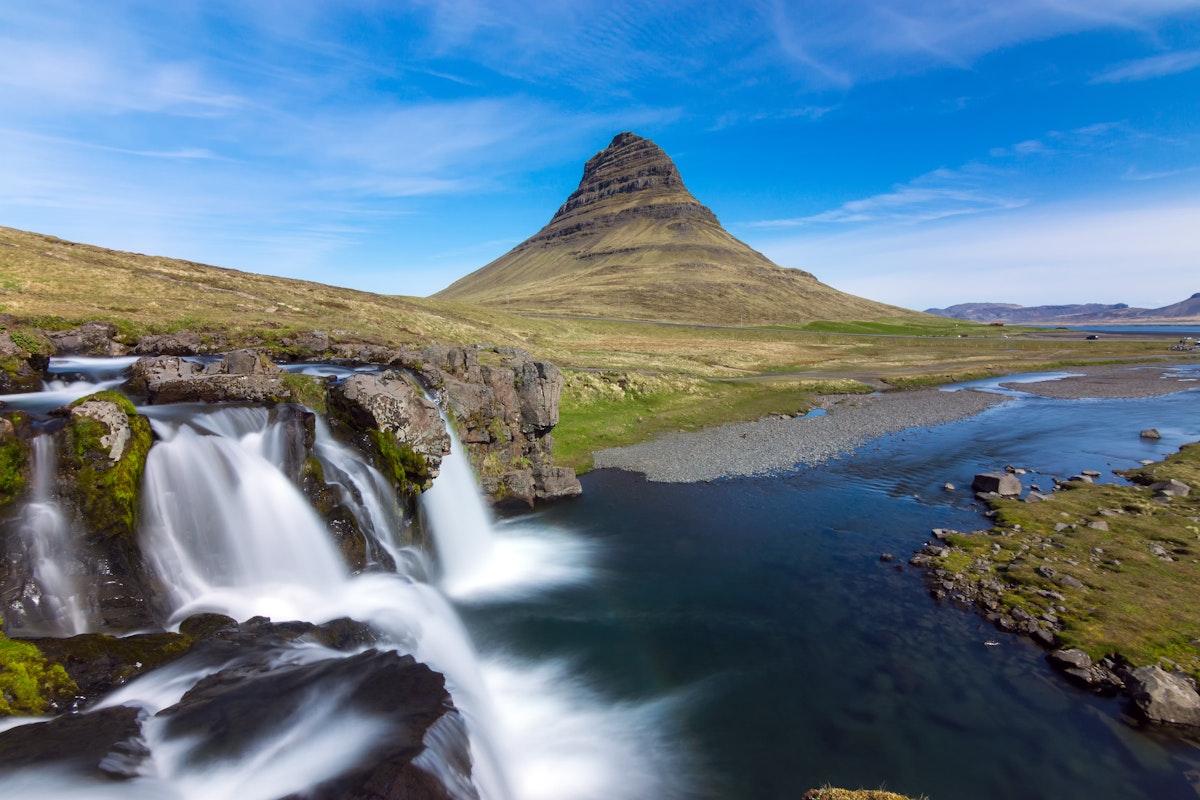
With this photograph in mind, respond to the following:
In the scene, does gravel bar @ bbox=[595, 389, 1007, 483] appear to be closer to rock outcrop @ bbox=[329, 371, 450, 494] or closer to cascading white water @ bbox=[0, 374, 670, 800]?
cascading white water @ bbox=[0, 374, 670, 800]

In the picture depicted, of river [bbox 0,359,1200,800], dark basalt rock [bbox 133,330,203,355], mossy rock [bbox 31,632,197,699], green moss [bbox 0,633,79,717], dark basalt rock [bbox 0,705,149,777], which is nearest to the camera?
dark basalt rock [bbox 0,705,149,777]

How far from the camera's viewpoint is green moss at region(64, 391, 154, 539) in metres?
14.7

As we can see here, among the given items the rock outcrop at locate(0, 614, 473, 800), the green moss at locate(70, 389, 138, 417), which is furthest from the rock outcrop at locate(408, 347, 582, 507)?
the rock outcrop at locate(0, 614, 473, 800)

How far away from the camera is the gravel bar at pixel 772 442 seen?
40531mm

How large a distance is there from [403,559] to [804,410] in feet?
163

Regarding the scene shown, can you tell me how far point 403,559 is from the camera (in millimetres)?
23031

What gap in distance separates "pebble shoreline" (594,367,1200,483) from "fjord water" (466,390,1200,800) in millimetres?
5067

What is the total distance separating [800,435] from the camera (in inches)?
1948

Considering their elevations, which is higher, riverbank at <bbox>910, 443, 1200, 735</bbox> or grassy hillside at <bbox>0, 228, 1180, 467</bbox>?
grassy hillside at <bbox>0, 228, 1180, 467</bbox>

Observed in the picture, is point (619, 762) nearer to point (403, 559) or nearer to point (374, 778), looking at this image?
point (374, 778)

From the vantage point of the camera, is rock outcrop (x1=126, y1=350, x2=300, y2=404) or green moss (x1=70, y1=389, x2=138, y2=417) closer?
green moss (x1=70, y1=389, x2=138, y2=417)

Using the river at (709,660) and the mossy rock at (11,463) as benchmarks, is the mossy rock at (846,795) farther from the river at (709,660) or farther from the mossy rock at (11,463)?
the mossy rock at (11,463)

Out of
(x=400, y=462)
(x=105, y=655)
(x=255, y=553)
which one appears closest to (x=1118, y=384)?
(x=400, y=462)

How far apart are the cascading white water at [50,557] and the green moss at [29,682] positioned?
154 centimetres
